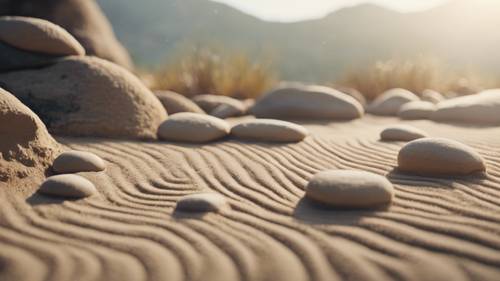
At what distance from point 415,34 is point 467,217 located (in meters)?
38.1

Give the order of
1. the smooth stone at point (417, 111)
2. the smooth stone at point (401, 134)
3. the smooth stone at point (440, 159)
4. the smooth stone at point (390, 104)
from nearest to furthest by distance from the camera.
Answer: the smooth stone at point (440, 159) → the smooth stone at point (401, 134) → the smooth stone at point (417, 111) → the smooth stone at point (390, 104)

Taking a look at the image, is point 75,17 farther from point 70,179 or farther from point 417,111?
point 417,111

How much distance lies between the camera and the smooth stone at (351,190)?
2719 mm

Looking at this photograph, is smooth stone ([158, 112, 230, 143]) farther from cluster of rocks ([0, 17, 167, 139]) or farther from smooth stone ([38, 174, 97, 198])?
smooth stone ([38, 174, 97, 198])

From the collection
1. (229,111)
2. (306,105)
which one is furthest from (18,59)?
(306,105)

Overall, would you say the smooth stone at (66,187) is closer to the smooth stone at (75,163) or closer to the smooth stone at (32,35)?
the smooth stone at (75,163)

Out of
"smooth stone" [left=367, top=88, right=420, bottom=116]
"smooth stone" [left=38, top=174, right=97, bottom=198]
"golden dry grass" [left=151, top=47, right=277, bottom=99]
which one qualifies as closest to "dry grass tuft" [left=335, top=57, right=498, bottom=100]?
"golden dry grass" [left=151, top=47, right=277, bottom=99]

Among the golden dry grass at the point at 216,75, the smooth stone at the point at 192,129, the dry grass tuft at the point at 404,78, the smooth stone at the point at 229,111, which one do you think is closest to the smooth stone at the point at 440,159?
the smooth stone at the point at 192,129

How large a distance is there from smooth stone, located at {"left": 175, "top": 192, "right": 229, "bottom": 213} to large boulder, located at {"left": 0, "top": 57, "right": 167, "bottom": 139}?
6.43 ft

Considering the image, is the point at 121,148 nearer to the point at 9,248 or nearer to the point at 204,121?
the point at 204,121

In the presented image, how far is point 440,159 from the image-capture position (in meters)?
3.33

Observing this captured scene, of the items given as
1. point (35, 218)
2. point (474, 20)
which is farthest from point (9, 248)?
point (474, 20)

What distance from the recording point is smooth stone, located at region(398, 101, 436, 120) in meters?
6.34

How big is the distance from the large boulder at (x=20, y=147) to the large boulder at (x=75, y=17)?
323 cm
